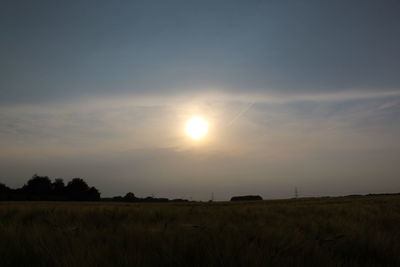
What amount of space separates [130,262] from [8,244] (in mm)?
1291

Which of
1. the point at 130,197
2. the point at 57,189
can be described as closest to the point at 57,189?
the point at 57,189

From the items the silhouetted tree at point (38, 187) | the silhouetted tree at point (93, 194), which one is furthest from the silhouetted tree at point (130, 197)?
the silhouetted tree at point (38, 187)

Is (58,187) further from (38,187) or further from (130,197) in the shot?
(130,197)

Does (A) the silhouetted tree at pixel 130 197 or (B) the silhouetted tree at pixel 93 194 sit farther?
(A) the silhouetted tree at pixel 130 197

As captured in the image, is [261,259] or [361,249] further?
[361,249]

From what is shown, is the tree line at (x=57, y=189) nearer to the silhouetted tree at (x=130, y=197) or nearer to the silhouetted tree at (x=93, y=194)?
the silhouetted tree at (x=93, y=194)

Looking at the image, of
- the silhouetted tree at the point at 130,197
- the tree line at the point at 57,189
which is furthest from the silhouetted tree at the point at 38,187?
the silhouetted tree at the point at 130,197

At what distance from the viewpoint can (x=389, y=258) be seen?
2.89 meters

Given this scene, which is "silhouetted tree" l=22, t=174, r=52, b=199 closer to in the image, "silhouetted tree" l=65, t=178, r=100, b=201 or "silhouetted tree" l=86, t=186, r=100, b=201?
"silhouetted tree" l=65, t=178, r=100, b=201

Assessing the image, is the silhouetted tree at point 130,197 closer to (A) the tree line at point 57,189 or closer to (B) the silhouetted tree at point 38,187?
(A) the tree line at point 57,189

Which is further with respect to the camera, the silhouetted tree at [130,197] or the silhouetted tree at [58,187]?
the silhouetted tree at [130,197]

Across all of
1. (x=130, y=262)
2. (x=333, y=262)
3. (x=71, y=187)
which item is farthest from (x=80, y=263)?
(x=71, y=187)

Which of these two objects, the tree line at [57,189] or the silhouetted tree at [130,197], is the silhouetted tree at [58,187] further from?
the silhouetted tree at [130,197]

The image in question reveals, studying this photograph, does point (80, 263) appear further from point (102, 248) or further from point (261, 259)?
point (261, 259)
